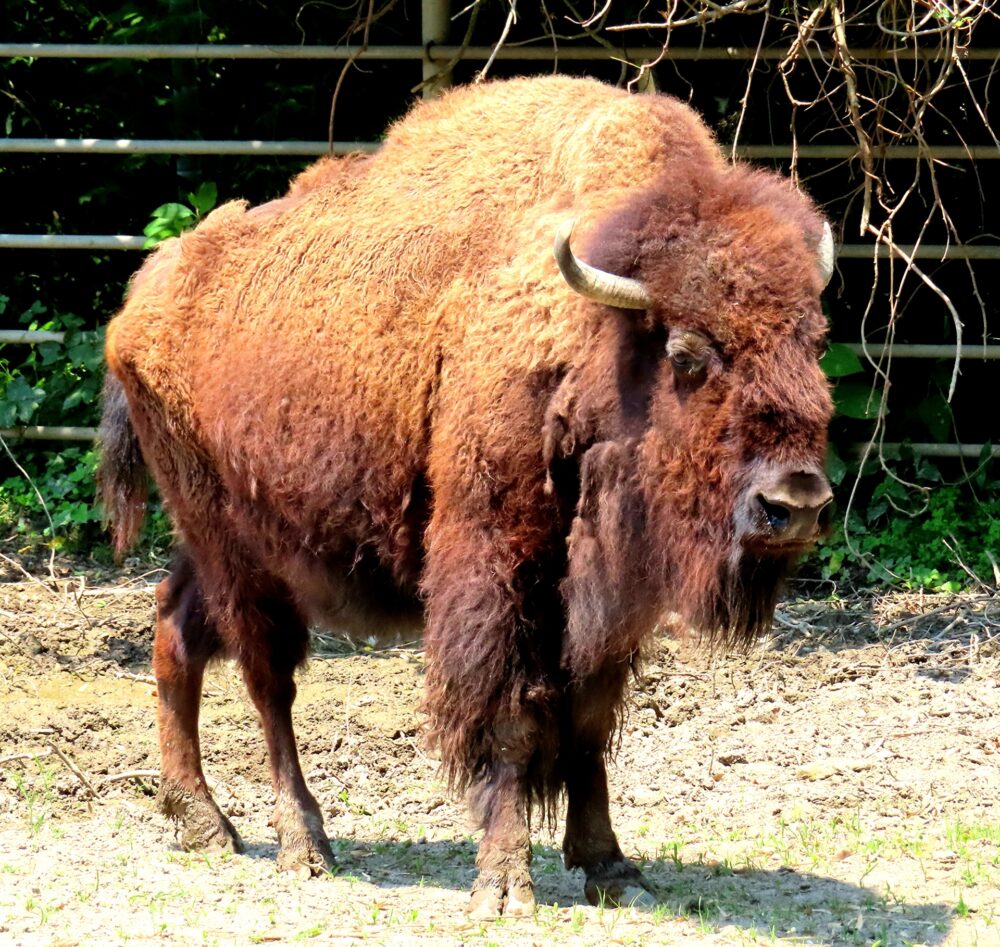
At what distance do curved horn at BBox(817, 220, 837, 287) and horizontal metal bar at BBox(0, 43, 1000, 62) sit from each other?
9.69 feet

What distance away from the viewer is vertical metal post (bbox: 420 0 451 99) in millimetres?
7516

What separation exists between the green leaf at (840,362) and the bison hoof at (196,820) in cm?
359

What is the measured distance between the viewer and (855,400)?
7480 millimetres

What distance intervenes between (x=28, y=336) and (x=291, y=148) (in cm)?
181

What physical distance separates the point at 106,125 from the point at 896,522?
494cm

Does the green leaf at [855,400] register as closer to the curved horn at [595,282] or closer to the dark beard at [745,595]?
the dark beard at [745,595]

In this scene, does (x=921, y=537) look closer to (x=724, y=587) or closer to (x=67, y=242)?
(x=724, y=587)

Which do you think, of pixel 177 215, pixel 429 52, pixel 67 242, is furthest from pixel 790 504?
pixel 67 242

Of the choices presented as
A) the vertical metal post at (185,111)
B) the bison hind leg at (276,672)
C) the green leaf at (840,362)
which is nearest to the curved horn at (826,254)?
the bison hind leg at (276,672)

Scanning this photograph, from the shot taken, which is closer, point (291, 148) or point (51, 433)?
point (291, 148)

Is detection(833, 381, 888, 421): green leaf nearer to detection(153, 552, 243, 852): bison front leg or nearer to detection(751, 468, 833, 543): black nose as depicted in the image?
detection(153, 552, 243, 852): bison front leg

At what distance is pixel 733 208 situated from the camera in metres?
4.07

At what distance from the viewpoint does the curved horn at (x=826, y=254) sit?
162 inches

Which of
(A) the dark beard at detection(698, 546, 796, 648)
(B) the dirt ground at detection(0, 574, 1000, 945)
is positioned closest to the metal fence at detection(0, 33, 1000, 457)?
(B) the dirt ground at detection(0, 574, 1000, 945)
